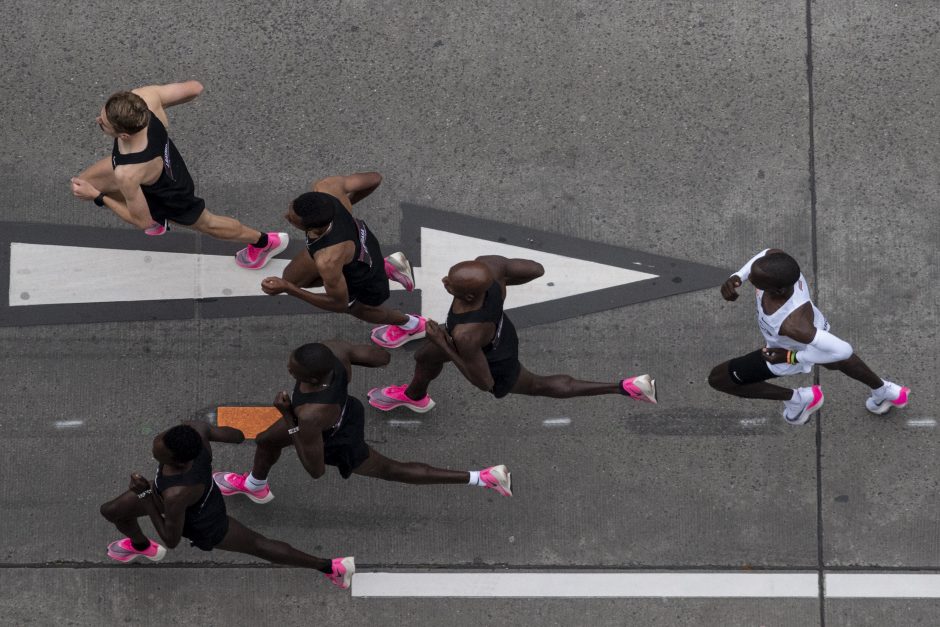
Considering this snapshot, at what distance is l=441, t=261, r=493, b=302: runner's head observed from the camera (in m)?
5.57

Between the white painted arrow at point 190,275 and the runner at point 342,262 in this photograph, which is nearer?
the runner at point 342,262

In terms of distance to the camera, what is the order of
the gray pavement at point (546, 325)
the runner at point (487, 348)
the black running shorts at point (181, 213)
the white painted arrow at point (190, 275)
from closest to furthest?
the runner at point (487, 348), the black running shorts at point (181, 213), the gray pavement at point (546, 325), the white painted arrow at point (190, 275)

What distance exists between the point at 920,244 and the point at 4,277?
6.90m

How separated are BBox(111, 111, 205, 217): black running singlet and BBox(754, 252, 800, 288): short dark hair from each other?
3.73m

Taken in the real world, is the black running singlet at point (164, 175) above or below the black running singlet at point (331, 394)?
above

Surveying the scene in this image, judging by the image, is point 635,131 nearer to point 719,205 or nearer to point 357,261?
point 719,205

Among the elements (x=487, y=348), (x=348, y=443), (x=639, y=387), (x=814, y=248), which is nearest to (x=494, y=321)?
(x=487, y=348)

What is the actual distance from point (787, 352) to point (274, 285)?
3.21 meters

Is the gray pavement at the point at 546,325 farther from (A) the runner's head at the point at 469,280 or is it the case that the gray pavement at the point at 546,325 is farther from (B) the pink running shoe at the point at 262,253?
(A) the runner's head at the point at 469,280

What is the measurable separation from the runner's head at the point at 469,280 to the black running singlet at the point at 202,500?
1744 millimetres

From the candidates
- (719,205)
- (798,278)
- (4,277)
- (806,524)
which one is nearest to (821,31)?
(719,205)

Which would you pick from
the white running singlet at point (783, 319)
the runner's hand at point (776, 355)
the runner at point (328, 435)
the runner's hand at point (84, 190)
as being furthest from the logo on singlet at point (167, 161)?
the runner's hand at point (776, 355)

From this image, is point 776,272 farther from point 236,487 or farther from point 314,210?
point 236,487

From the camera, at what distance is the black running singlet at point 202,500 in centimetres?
566
